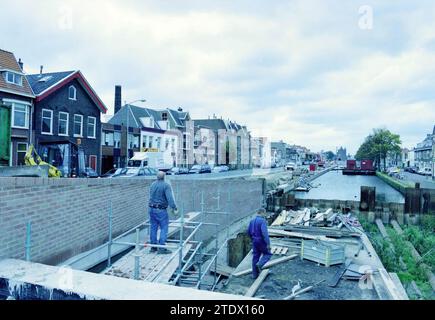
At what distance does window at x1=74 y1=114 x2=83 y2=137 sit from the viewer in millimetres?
31141

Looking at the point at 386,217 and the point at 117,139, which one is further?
the point at 117,139

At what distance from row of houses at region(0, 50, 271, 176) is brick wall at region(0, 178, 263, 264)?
10.3 ft

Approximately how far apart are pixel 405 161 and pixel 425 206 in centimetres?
11849

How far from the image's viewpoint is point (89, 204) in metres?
8.07

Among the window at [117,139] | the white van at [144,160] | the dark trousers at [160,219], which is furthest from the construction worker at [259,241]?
the window at [117,139]

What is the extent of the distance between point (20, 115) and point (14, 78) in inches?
113

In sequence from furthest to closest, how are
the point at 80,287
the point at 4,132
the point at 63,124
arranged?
the point at 63,124 → the point at 4,132 → the point at 80,287

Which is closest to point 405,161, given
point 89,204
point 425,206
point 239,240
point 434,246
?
point 425,206

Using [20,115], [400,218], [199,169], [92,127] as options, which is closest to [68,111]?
[92,127]

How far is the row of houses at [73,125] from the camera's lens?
2436 cm

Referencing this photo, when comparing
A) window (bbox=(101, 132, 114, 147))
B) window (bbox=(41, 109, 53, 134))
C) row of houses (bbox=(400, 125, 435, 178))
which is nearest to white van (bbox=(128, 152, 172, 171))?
window (bbox=(101, 132, 114, 147))

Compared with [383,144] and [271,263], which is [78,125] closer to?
[271,263]

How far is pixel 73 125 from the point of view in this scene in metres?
30.8
